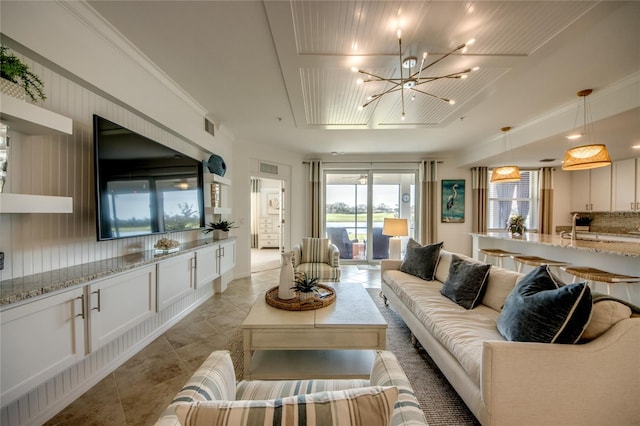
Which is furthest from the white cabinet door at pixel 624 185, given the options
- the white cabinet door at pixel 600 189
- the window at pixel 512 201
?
the window at pixel 512 201

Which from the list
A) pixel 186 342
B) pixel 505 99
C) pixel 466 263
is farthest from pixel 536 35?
pixel 186 342

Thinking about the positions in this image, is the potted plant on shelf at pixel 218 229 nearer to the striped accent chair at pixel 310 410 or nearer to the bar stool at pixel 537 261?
the striped accent chair at pixel 310 410

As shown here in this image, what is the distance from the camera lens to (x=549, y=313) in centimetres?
128

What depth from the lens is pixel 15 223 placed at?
1.39 m

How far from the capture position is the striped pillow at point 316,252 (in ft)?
13.2

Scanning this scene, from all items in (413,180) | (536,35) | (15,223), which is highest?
(536,35)

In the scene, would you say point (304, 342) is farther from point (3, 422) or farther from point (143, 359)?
point (3, 422)

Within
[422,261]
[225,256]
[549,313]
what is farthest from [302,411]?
[225,256]

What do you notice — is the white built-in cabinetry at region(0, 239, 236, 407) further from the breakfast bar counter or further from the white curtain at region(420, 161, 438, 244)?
the white curtain at region(420, 161, 438, 244)

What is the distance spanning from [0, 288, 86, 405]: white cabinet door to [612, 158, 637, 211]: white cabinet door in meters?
7.96

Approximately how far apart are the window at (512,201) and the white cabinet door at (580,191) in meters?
0.85

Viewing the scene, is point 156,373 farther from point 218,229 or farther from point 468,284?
point 468,284

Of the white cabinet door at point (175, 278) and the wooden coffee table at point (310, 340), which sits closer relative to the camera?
the wooden coffee table at point (310, 340)

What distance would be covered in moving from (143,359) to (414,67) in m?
3.51
